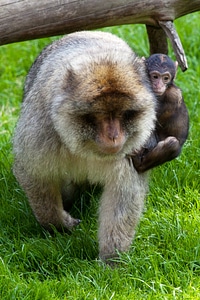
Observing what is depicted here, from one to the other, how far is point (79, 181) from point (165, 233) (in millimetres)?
674

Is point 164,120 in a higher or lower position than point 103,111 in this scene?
lower

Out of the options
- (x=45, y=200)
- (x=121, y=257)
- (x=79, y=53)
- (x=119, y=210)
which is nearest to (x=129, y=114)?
(x=79, y=53)

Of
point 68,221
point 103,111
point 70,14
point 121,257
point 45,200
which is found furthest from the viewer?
point 68,221

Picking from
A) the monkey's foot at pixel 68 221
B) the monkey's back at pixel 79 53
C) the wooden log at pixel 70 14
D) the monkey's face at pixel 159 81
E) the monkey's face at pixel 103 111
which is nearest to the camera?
the monkey's face at pixel 103 111

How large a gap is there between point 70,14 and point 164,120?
0.97m

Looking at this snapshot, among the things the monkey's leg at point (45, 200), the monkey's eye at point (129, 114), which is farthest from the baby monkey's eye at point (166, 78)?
the monkey's leg at point (45, 200)

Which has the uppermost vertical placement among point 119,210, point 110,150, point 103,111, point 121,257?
point 103,111

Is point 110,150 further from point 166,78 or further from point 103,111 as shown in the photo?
point 166,78

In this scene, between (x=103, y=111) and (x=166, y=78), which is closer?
(x=103, y=111)

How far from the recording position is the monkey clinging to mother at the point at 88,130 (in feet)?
14.4

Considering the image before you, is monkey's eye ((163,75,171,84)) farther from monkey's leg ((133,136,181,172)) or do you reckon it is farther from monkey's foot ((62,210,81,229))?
monkey's foot ((62,210,81,229))

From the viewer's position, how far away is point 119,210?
504 cm

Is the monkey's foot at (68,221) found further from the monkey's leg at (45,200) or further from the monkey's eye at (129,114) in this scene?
the monkey's eye at (129,114)

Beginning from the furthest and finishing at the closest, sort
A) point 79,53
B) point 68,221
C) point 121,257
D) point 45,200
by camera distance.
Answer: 1. point 68,221
2. point 45,200
3. point 121,257
4. point 79,53
